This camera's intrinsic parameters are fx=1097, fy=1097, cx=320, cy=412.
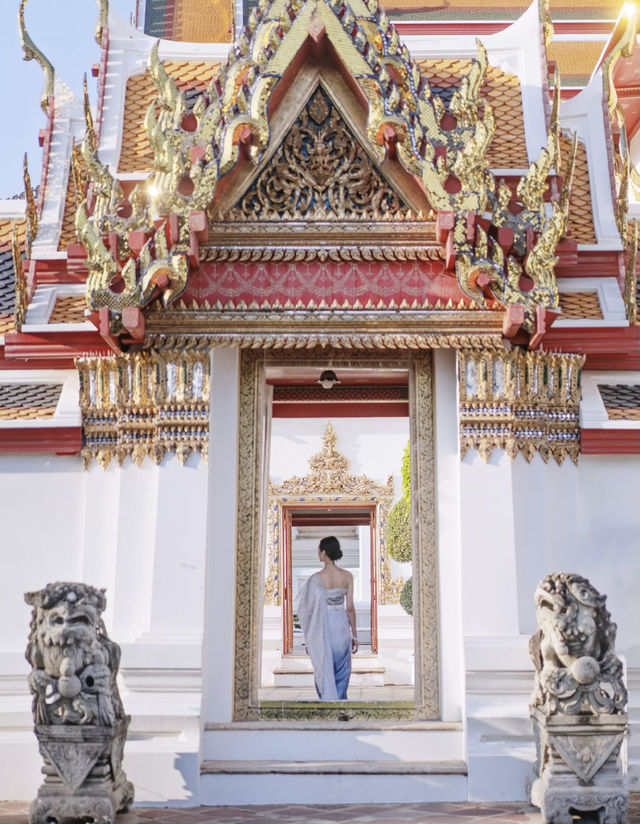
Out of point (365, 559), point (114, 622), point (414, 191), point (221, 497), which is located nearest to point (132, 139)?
point (414, 191)

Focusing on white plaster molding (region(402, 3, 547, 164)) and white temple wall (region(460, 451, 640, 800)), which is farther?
white plaster molding (region(402, 3, 547, 164))

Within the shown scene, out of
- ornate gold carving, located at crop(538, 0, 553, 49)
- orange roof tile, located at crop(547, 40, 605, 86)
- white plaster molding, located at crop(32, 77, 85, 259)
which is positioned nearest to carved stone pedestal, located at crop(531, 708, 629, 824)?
white plaster molding, located at crop(32, 77, 85, 259)

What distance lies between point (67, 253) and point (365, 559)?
32.0ft

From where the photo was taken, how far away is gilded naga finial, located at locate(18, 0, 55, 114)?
7.33 meters

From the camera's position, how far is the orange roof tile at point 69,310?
21.2 ft

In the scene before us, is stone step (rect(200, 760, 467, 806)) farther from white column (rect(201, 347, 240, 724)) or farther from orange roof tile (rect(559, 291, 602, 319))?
→ orange roof tile (rect(559, 291, 602, 319))

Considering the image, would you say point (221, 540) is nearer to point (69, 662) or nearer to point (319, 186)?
point (69, 662)

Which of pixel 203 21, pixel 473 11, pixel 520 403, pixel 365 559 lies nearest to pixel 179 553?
pixel 520 403

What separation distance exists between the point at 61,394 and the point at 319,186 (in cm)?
192

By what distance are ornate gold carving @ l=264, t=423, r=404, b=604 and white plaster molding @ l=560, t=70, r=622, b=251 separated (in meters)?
6.36

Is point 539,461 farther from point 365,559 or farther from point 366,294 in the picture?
point 365,559

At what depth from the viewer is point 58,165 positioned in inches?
291

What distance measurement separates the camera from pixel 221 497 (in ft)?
20.0

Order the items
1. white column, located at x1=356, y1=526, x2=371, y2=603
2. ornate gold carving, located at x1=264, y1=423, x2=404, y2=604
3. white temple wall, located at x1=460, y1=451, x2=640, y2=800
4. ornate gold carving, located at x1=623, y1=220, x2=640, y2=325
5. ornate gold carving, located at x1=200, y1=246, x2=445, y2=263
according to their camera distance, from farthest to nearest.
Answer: white column, located at x1=356, y1=526, x2=371, y2=603, ornate gold carving, located at x1=264, y1=423, x2=404, y2=604, ornate gold carving, located at x1=623, y1=220, x2=640, y2=325, ornate gold carving, located at x1=200, y1=246, x2=445, y2=263, white temple wall, located at x1=460, y1=451, x2=640, y2=800
